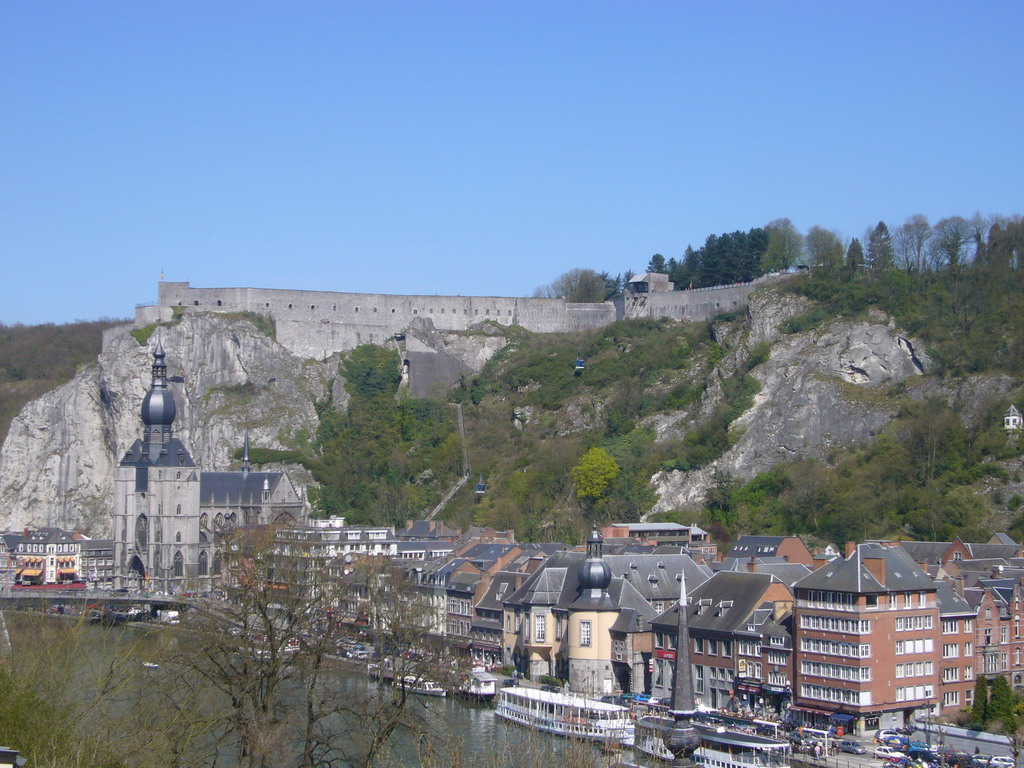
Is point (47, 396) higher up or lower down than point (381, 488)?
higher up

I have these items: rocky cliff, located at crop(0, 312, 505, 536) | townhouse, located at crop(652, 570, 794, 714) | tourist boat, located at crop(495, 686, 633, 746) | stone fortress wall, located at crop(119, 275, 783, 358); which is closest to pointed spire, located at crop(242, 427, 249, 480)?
rocky cliff, located at crop(0, 312, 505, 536)

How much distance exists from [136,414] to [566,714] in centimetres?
4878

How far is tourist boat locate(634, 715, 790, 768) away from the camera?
97.5 ft

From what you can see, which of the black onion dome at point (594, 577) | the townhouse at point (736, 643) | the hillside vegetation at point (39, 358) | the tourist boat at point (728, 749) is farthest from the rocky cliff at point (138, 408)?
the tourist boat at point (728, 749)

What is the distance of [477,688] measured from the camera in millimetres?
39500

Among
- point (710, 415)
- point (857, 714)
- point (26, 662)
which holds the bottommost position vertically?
point (857, 714)

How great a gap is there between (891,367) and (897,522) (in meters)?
12.6

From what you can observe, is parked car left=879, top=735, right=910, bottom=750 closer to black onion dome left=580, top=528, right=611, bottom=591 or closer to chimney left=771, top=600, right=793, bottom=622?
chimney left=771, top=600, right=793, bottom=622

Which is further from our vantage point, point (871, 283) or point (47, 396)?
point (47, 396)

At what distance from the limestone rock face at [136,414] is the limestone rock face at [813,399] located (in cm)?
2589

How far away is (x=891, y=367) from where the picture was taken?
62.2 metres

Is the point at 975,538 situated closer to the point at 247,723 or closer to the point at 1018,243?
the point at 1018,243

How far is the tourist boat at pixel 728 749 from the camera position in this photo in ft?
97.5

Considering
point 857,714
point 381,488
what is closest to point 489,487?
point 381,488
